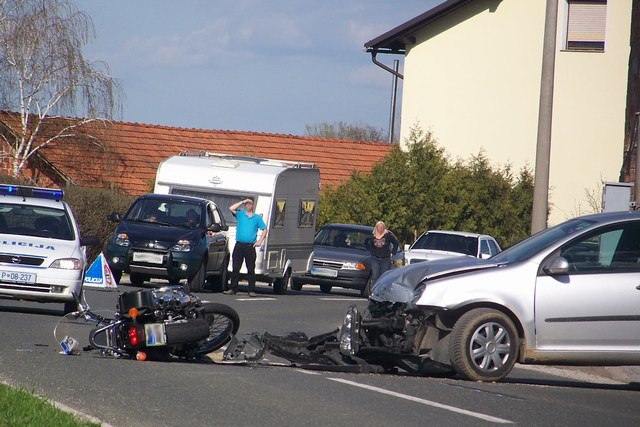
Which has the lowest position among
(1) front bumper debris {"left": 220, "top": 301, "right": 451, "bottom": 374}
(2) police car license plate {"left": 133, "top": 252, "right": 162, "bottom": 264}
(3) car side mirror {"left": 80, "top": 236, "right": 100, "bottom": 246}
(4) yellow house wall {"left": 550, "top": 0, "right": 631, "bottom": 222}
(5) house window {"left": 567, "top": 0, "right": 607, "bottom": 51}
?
(1) front bumper debris {"left": 220, "top": 301, "right": 451, "bottom": 374}

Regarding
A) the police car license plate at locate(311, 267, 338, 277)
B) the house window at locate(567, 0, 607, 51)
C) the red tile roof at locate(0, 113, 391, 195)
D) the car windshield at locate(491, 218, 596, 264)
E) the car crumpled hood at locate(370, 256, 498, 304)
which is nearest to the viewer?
the car crumpled hood at locate(370, 256, 498, 304)

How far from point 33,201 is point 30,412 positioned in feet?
30.1

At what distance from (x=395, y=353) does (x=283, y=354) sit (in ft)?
3.56

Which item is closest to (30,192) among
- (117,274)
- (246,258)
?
(117,274)

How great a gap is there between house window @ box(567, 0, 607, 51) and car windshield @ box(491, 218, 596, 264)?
30.9 meters

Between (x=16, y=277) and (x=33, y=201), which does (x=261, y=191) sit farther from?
(x=16, y=277)

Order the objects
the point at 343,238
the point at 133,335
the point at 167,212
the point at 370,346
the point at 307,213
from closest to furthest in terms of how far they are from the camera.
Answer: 1. the point at 133,335
2. the point at 370,346
3. the point at 167,212
4. the point at 307,213
5. the point at 343,238

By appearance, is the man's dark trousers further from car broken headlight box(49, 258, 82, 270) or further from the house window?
the house window

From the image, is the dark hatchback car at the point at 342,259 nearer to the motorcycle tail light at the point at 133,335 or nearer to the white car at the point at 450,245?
the white car at the point at 450,245

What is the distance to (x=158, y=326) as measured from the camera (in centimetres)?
1067

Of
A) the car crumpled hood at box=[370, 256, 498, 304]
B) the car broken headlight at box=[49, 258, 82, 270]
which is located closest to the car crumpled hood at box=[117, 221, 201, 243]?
the car broken headlight at box=[49, 258, 82, 270]

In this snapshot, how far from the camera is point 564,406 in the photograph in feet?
31.2

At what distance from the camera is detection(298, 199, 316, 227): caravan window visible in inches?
1038

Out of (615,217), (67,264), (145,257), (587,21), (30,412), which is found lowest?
(30,412)
